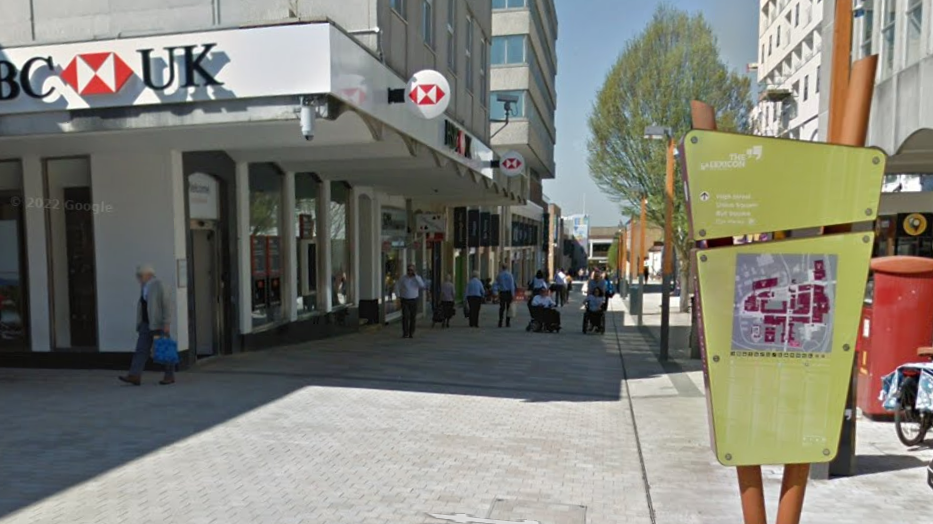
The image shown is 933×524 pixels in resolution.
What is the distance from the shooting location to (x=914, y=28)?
376 inches

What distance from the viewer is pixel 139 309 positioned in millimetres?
8445

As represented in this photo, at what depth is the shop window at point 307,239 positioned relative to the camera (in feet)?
43.3

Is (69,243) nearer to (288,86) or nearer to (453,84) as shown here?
(288,86)

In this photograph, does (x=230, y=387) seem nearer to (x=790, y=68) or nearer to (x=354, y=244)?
(x=354, y=244)

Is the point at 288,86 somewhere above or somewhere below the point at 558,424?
above

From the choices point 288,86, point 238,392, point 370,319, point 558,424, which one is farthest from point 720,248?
point 370,319

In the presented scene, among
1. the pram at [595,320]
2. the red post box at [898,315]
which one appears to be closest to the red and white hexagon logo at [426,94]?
the red post box at [898,315]

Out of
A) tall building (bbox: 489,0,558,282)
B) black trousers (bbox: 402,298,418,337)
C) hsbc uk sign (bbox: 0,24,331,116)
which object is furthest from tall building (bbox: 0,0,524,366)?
tall building (bbox: 489,0,558,282)

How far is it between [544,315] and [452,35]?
7.35 meters

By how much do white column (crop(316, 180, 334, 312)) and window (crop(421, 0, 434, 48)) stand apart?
12.6ft

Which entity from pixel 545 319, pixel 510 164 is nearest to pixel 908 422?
pixel 545 319

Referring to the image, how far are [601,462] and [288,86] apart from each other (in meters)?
5.15

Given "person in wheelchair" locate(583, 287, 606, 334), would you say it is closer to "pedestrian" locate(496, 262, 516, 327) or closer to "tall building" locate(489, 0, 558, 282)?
"pedestrian" locate(496, 262, 516, 327)

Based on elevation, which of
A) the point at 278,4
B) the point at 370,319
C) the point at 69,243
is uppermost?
the point at 278,4
